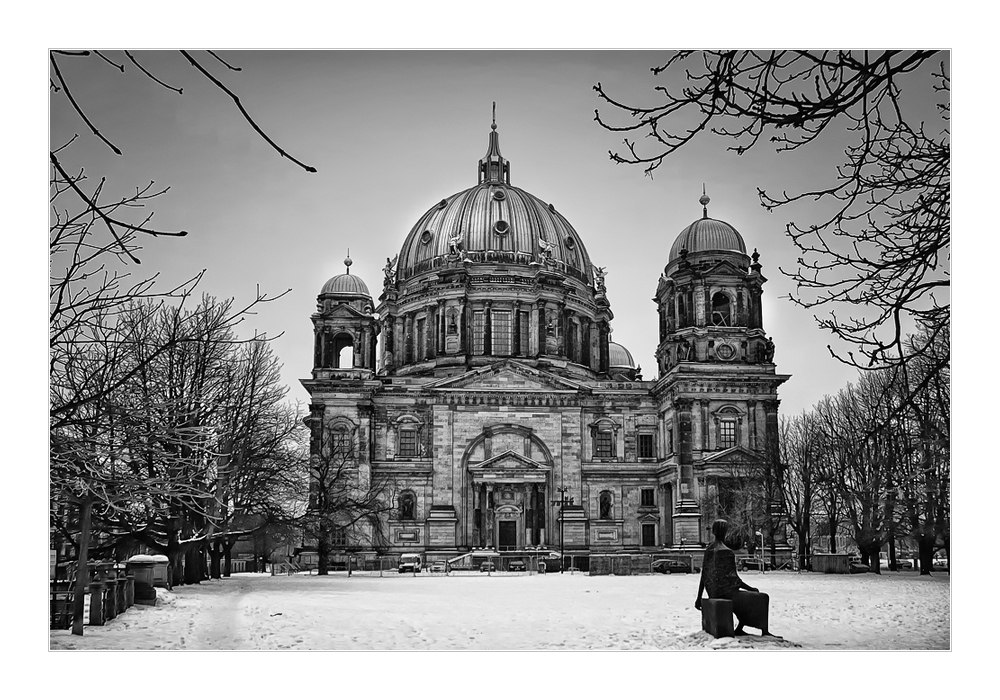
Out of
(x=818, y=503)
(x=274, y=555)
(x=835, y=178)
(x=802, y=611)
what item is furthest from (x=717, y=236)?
(x=274, y=555)

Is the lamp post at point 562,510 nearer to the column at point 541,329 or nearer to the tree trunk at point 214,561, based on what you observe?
the column at point 541,329

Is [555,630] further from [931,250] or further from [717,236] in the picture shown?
[717,236]

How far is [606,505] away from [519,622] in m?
34.6

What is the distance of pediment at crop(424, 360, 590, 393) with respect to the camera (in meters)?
49.3

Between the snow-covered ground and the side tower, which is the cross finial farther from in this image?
the side tower

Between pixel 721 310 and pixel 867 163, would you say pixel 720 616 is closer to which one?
pixel 867 163

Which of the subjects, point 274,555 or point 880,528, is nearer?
point 880,528

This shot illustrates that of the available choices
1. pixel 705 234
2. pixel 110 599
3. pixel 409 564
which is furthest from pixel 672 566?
pixel 110 599

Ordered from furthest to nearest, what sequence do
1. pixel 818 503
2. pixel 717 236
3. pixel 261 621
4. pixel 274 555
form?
pixel 274 555 < pixel 818 503 < pixel 717 236 < pixel 261 621

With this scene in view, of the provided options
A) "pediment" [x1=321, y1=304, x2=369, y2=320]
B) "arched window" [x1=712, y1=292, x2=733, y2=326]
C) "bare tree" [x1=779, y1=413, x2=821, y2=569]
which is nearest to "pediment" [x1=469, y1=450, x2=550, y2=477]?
"pediment" [x1=321, y1=304, x2=369, y2=320]

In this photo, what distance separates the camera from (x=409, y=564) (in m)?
38.4

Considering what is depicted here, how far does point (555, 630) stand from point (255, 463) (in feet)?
51.3
